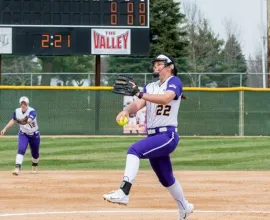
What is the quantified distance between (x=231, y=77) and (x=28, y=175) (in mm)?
22736

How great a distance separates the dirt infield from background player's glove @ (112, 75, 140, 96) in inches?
79.3

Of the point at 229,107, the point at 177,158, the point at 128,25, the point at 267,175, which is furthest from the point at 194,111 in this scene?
the point at 267,175

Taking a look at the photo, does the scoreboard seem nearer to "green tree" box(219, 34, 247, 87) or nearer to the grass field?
the grass field

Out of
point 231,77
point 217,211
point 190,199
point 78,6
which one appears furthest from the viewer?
point 231,77

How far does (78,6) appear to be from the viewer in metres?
28.6

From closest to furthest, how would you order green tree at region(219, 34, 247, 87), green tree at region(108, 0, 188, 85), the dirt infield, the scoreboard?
the dirt infield < the scoreboard < green tree at region(219, 34, 247, 87) < green tree at region(108, 0, 188, 85)

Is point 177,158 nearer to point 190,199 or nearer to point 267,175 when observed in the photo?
point 267,175

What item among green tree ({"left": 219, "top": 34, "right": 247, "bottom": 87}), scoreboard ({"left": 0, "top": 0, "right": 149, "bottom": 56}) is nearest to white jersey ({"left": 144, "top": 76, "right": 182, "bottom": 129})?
scoreboard ({"left": 0, "top": 0, "right": 149, "bottom": 56})

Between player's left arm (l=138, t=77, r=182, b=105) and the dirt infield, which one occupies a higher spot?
player's left arm (l=138, t=77, r=182, b=105)

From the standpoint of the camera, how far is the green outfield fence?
98.3 ft

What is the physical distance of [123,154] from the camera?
22844 mm

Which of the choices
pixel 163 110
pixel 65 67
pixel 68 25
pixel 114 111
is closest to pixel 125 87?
pixel 163 110

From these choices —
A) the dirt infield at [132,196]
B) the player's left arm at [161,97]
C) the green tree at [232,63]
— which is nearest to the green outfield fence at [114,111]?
the green tree at [232,63]

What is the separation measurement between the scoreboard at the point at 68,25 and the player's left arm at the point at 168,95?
1943 centimetres
